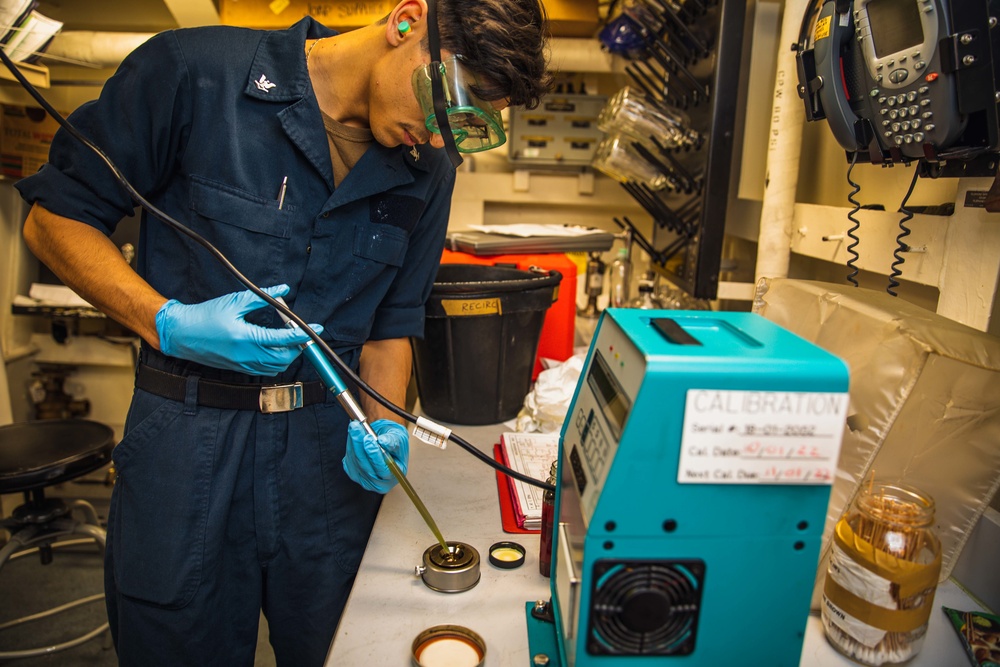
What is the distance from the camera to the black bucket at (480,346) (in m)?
1.48

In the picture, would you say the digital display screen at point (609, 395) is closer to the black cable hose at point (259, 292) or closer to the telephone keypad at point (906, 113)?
the black cable hose at point (259, 292)

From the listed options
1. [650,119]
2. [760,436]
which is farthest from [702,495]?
[650,119]

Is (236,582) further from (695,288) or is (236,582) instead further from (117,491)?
(695,288)

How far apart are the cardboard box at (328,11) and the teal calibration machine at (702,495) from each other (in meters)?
2.17

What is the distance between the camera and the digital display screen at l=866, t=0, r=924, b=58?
32.6 inches

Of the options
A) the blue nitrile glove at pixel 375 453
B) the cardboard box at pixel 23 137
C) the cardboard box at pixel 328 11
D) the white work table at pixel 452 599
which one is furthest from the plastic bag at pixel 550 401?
the cardboard box at pixel 23 137

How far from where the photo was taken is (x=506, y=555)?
0.97 m

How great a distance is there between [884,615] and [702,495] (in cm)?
32

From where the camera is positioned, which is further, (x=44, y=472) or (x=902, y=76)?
(x=44, y=472)

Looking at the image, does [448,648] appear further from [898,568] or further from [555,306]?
[555,306]

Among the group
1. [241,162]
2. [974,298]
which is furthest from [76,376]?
[974,298]

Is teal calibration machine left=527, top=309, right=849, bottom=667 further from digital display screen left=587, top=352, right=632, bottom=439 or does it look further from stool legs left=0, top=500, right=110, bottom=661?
stool legs left=0, top=500, right=110, bottom=661

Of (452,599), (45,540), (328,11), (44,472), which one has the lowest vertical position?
(45,540)

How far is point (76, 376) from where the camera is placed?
307 centimetres
